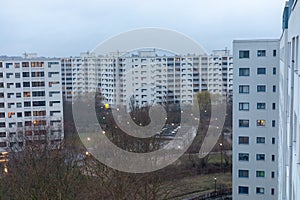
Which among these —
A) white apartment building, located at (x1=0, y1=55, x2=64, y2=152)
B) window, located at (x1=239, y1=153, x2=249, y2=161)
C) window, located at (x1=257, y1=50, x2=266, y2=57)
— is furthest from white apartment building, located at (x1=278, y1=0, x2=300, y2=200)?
white apartment building, located at (x1=0, y1=55, x2=64, y2=152)

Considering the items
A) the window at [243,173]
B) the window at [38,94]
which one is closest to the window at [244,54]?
the window at [243,173]

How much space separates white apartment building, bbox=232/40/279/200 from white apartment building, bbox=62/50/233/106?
7.37 feet

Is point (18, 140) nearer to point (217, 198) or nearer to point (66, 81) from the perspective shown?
point (217, 198)

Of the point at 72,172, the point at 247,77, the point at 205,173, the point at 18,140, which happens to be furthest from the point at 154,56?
the point at 72,172

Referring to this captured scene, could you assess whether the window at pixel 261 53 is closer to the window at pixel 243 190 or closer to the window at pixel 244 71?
the window at pixel 244 71

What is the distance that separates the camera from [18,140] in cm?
563

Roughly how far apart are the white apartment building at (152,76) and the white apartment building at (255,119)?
2246 millimetres

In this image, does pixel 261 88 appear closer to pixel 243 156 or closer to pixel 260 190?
pixel 243 156

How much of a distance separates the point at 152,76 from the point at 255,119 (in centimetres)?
404

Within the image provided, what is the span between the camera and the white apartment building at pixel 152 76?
27.5ft

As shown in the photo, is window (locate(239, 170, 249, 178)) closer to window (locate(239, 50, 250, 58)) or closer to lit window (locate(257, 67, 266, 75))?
lit window (locate(257, 67, 266, 75))

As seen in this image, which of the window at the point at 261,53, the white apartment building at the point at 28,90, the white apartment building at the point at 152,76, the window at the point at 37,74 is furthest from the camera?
the window at the point at 37,74

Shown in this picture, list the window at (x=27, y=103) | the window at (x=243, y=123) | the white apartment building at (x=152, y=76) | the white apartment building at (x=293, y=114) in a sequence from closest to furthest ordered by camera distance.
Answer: the white apartment building at (x=293, y=114) → the window at (x=243, y=123) → the white apartment building at (x=152, y=76) → the window at (x=27, y=103)

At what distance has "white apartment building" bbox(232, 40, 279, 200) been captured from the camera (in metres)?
5.83
